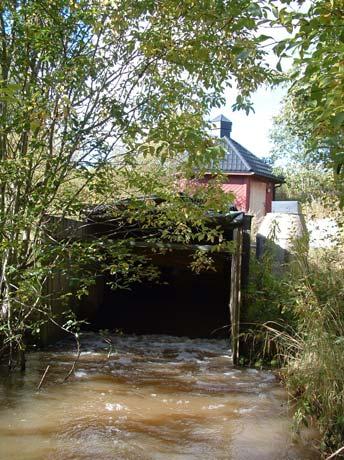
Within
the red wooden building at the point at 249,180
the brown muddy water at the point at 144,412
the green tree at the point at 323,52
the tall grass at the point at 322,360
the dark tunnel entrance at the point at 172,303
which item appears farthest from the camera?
the red wooden building at the point at 249,180

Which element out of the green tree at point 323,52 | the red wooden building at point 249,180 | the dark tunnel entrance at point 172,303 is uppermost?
the red wooden building at point 249,180

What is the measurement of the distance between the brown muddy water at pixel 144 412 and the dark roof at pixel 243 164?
13.7m

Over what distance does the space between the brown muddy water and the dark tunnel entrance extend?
2.61m

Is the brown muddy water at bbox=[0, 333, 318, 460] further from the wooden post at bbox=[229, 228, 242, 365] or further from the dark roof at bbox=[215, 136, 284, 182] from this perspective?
the dark roof at bbox=[215, 136, 284, 182]

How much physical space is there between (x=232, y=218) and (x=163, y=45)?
144 inches

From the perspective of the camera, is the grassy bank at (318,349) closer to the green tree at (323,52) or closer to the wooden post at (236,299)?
the wooden post at (236,299)

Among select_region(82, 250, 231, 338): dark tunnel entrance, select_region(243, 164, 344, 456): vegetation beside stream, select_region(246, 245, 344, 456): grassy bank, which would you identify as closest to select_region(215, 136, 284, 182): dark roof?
select_region(82, 250, 231, 338): dark tunnel entrance

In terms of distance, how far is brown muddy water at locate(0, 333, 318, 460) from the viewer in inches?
173

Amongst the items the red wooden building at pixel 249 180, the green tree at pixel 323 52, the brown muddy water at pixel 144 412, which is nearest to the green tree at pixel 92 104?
the brown muddy water at pixel 144 412

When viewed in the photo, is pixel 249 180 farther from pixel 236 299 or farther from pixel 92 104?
pixel 92 104

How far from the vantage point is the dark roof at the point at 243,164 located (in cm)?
2097

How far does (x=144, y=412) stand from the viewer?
543cm

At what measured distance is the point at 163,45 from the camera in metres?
5.10

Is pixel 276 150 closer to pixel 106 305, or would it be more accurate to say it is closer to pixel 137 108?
pixel 106 305
